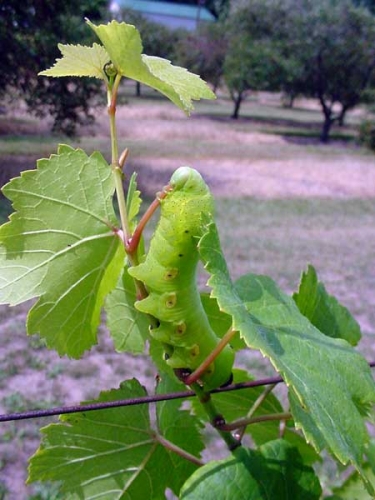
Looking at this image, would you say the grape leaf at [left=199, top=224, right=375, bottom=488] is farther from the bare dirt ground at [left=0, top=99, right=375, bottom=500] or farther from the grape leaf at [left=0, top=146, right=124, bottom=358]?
the bare dirt ground at [left=0, top=99, right=375, bottom=500]

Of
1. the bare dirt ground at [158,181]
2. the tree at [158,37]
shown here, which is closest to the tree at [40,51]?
the bare dirt ground at [158,181]

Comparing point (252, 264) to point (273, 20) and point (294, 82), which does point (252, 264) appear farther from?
point (273, 20)

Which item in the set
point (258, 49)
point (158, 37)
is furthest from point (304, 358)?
point (158, 37)

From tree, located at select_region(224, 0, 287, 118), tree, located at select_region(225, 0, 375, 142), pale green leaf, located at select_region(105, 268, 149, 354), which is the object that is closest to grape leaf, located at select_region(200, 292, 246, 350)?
pale green leaf, located at select_region(105, 268, 149, 354)

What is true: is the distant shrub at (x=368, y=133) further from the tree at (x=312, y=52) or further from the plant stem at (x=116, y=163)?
the plant stem at (x=116, y=163)

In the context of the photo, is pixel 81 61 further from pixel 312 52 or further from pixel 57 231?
pixel 312 52
